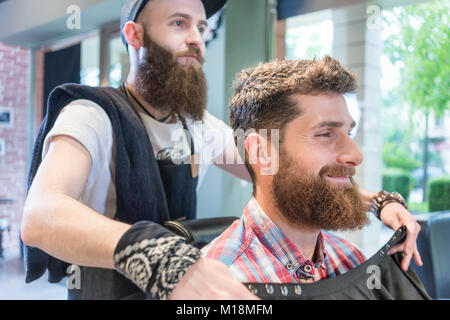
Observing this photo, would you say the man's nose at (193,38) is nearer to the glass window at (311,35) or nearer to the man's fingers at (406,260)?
the glass window at (311,35)

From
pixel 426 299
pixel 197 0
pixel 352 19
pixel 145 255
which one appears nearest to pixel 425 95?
pixel 352 19

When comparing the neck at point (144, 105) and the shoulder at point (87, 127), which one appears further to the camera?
the neck at point (144, 105)

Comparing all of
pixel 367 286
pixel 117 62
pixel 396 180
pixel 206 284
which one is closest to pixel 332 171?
pixel 367 286

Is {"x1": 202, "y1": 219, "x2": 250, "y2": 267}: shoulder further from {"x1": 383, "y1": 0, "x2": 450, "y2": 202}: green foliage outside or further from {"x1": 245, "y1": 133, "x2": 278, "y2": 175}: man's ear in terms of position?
{"x1": 383, "y1": 0, "x2": 450, "y2": 202}: green foliage outside

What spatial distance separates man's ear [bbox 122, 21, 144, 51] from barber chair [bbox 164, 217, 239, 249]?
447 mm

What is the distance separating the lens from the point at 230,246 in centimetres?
81

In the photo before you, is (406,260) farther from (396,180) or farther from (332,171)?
(396,180)

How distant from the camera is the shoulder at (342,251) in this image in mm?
955

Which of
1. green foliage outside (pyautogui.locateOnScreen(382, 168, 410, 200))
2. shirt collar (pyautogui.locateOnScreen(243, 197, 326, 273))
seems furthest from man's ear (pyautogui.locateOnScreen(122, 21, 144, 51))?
green foliage outside (pyautogui.locateOnScreen(382, 168, 410, 200))

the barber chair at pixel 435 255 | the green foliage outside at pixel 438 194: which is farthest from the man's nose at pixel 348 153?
the green foliage outside at pixel 438 194

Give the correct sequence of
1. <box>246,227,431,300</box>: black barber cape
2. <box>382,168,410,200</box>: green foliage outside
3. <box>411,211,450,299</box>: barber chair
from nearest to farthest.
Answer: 1. <box>246,227,431,300</box>: black barber cape
2. <box>411,211,450,299</box>: barber chair
3. <box>382,168,410,200</box>: green foliage outside

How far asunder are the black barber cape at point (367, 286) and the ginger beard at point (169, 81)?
504 millimetres

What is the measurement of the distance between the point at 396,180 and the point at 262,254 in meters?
1.67

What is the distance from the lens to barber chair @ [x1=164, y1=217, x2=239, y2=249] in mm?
875
